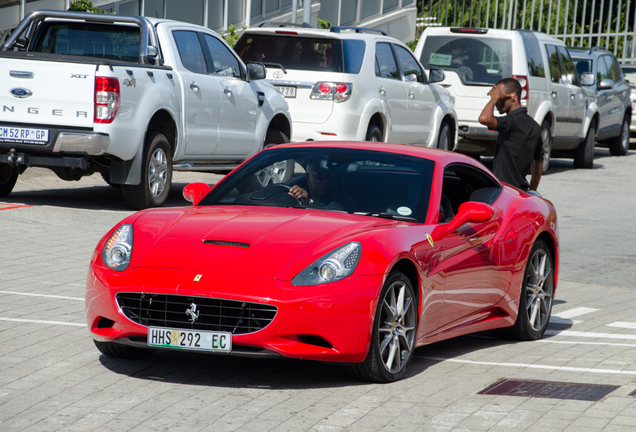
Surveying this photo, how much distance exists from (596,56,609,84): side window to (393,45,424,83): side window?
26.0 ft

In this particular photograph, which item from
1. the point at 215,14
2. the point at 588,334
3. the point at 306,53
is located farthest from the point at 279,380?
the point at 215,14

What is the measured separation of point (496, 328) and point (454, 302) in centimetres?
92

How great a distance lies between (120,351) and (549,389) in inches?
91.7

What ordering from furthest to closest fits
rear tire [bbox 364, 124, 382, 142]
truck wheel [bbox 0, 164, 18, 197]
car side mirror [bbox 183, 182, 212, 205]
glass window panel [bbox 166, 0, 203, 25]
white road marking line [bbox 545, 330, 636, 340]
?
glass window panel [bbox 166, 0, 203, 25] → rear tire [bbox 364, 124, 382, 142] → truck wheel [bbox 0, 164, 18, 197] → white road marking line [bbox 545, 330, 636, 340] → car side mirror [bbox 183, 182, 212, 205]

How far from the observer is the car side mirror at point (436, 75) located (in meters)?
16.4

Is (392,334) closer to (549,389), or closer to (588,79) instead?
(549,389)

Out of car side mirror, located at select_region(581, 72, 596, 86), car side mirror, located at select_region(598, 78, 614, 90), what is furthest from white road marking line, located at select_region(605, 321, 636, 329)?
car side mirror, located at select_region(598, 78, 614, 90)

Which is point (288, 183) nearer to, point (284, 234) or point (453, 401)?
point (284, 234)

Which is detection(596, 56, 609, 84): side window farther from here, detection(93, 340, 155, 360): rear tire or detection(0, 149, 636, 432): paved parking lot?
detection(93, 340, 155, 360): rear tire

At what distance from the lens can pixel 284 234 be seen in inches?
229

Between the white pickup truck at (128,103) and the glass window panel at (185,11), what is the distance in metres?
12.3

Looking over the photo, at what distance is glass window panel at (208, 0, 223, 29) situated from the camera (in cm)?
2771

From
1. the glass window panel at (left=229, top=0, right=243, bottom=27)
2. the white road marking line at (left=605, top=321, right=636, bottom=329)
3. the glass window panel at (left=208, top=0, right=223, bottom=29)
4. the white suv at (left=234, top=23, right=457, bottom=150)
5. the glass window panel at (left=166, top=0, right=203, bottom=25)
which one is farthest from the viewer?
the glass window panel at (left=229, top=0, right=243, bottom=27)

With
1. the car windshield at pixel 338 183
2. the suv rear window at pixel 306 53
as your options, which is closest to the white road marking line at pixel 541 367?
the car windshield at pixel 338 183
